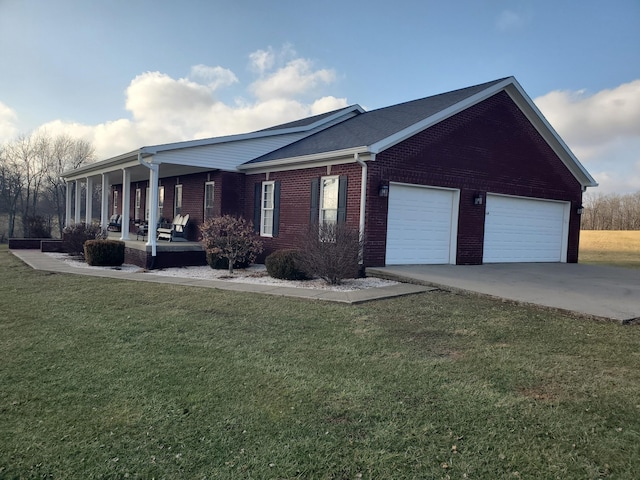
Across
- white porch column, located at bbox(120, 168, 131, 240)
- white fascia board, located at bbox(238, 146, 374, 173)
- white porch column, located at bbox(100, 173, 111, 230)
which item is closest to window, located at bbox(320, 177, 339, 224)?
white fascia board, located at bbox(238, 146, 374, 173)

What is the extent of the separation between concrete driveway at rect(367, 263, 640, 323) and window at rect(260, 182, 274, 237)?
4.22 m

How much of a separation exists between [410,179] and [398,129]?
1.28 metres

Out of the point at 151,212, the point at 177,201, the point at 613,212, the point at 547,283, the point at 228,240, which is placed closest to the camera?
the point at 547,283

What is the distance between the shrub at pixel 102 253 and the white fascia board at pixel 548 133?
12255mm

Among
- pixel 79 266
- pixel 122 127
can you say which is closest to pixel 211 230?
pixel 79 266

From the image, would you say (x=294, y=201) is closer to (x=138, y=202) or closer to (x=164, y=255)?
(x=164, y=255)

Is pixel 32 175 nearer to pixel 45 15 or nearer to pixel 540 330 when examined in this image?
pixel 45 15

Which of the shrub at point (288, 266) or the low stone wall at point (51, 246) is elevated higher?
the shrub at point (288, 266)

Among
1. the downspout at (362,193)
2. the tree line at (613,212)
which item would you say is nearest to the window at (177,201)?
the downspout at (362,193)

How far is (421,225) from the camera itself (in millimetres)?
11445

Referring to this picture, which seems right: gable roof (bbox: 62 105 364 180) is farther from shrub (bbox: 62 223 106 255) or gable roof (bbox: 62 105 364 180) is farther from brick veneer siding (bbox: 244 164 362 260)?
shrub (bbox: 62 223 106 255)

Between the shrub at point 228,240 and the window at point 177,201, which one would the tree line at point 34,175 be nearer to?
the window at point 177,201

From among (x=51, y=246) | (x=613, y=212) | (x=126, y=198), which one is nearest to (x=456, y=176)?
(x=126, y=198)

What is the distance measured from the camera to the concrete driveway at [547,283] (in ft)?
22.5
